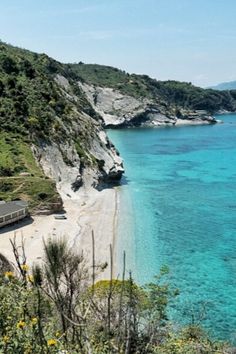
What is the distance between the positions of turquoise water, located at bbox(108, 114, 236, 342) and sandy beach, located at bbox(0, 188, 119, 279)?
71.9 inches

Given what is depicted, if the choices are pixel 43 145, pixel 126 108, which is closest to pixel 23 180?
pixel 43 145

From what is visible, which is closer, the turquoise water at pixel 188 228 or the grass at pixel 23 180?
the turquoise water at pixel 188 228

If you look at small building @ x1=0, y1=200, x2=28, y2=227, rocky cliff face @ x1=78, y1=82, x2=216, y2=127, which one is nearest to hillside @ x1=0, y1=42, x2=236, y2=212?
small building @ x1=0, y1=200, x2=28, y2=227

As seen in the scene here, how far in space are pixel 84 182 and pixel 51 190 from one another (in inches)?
535

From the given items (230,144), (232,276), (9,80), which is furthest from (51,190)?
(230,144)

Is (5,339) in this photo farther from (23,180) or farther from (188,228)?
(23,180)

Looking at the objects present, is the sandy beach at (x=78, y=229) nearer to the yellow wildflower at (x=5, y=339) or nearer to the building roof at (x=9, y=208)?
the building roof at (x=9, y=208)

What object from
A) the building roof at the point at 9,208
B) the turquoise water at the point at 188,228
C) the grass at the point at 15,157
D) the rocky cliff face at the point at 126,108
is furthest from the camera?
the rocky cliff face at the point at 126,108

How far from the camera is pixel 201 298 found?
107 feet

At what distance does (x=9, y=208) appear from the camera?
149ft

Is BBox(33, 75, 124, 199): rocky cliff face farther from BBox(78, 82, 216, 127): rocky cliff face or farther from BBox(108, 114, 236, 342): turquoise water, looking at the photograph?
BBox(78, 82, 216, 127): rocky cliff face

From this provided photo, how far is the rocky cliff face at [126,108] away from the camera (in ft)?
602

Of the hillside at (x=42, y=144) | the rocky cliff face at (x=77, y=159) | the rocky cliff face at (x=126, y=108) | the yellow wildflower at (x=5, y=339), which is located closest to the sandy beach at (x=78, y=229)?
the hillside at (x=42, y=144)

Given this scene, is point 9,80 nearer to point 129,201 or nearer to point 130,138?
point 129,201
